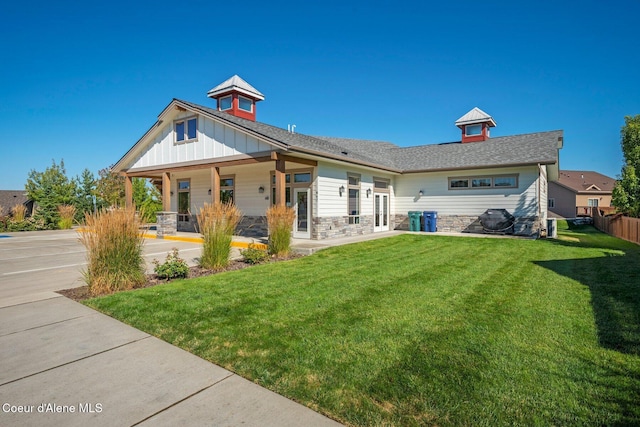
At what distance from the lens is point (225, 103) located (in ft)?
53.5

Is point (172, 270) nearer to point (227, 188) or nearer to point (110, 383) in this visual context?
point (110, 383)

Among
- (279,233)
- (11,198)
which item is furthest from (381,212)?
(11,198)

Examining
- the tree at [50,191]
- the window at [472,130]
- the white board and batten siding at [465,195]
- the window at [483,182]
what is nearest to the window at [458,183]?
the window at [483,182]

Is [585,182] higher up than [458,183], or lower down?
higher up

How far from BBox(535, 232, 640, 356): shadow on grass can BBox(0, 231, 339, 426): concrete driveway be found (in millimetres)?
3174

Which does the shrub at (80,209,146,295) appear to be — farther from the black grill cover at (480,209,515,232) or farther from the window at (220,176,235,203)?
the black grill cover at (480,209,515,232)

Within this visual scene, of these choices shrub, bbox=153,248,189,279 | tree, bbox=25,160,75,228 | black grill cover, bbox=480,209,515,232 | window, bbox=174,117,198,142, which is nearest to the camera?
shrub, bbox=153,248,189,279

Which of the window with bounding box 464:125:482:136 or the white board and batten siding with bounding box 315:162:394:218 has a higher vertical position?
the window with bounding box 464:125:482:136

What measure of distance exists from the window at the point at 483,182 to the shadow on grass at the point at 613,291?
5776 millimetres

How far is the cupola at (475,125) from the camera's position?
18.5 meters

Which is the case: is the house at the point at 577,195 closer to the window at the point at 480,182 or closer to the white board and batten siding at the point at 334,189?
the window at the point at 480,182

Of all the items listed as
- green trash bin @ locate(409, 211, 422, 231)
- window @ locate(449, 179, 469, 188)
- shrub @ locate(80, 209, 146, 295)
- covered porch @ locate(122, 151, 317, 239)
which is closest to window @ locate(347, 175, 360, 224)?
covered porch @ locate(122, 151, 317, 239)

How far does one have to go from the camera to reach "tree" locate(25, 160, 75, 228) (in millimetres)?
19219

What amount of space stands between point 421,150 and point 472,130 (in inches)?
119
